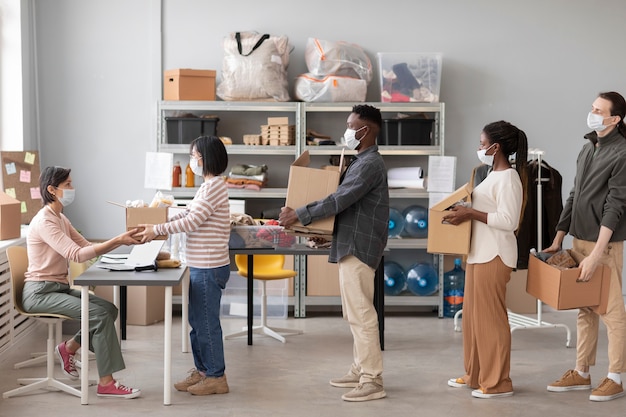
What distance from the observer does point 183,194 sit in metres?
7.30

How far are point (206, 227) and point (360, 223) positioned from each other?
897 mm

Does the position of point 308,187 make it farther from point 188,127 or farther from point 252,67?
point 188,127

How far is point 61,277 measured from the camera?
5023mm

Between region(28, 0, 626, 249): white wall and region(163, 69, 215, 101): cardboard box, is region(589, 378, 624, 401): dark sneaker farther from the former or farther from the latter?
region(163, 69, 215, 101): cardboard box

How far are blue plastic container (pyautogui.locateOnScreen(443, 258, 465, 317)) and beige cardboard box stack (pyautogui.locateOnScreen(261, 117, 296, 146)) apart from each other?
192 centimetres

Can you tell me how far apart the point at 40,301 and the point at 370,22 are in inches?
166

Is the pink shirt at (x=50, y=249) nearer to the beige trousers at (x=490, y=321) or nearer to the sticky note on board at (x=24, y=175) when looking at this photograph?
the sticky note on board at (x=24, y=175)

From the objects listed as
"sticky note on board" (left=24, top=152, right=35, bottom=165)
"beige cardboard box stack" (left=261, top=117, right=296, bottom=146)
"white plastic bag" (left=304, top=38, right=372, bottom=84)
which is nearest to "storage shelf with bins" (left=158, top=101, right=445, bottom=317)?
"beige cardboard box stack" (left=261, top=117, right=296, bottom=146)

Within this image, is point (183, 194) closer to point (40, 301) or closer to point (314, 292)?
point (314, 292)

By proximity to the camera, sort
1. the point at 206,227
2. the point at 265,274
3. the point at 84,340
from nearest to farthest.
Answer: the point at 84,340 < the point at 206,227 < the point at 265,274

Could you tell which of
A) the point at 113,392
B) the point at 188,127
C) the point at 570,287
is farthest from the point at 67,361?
the point at 570,287

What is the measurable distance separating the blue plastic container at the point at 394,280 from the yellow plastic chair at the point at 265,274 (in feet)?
3.76

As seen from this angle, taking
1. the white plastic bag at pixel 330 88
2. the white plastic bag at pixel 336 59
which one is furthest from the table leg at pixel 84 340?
the white plastic bag at pixel 336 59

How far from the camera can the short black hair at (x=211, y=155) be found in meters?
4.84
